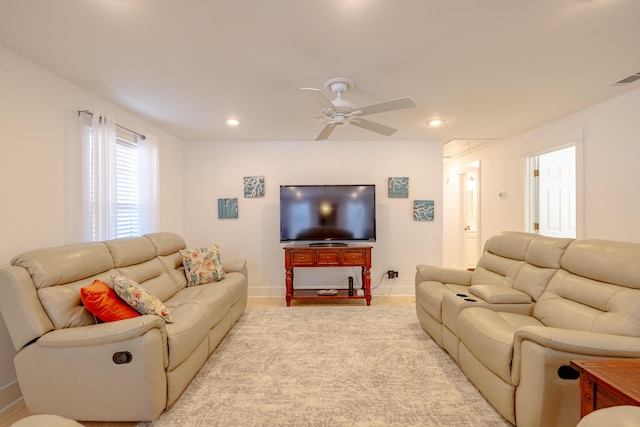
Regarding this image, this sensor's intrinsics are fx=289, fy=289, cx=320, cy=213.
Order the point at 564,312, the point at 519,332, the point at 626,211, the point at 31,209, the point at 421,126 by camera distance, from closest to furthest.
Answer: the point at 519,332
the point at 564,312
the point at 31,209
the point at 626,211
the point at 421,126

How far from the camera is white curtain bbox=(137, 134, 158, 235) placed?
3510 millimetres

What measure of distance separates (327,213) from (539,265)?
8.28ft

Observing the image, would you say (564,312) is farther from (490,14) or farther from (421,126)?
(421,126)

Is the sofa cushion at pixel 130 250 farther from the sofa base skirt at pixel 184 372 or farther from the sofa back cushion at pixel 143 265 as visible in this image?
the sofa base skirt at pixel 184 372

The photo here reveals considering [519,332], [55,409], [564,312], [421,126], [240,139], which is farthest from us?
[240,139]

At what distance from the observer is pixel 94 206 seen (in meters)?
2.71

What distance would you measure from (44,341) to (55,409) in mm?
431

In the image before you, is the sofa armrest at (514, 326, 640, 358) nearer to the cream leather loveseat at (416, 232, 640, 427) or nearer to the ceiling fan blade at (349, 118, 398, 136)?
the cream leather loveseat at (416, 232, 640, 427)

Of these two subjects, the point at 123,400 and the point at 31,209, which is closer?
the point at 123,400

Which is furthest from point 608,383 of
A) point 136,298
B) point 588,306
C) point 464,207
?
point 464,207

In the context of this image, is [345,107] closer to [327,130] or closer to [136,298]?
[327,130]

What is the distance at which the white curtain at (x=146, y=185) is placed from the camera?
3.51 metres

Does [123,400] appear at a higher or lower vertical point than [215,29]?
lower

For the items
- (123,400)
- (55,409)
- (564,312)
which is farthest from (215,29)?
(564,312)
